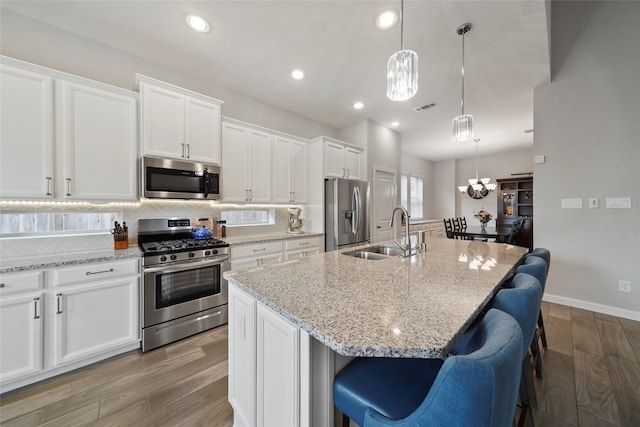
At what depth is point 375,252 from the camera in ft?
7.43

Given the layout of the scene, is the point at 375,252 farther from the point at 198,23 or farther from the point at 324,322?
the point at 198,23

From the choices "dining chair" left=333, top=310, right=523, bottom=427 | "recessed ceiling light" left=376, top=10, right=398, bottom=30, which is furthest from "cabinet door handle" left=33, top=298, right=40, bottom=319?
"recessed ceiling light" left=376, top=10, right=398, bottom=30

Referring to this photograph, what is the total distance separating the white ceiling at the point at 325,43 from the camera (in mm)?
1972

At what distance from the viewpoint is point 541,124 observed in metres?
3.23

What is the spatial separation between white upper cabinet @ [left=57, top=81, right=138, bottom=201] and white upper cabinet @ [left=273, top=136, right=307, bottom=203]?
163cm

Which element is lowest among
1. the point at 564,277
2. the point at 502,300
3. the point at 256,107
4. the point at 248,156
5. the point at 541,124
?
the point at 564,277

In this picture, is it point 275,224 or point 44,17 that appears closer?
point 44,17

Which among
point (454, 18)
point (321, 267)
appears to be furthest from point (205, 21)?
point (321, 267)

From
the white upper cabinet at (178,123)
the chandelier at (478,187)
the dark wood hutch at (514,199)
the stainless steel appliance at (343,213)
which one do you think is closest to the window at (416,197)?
the chandelier at (478,187)

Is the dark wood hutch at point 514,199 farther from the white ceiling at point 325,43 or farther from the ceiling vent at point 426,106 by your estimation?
the ceiling vent at point 426,106

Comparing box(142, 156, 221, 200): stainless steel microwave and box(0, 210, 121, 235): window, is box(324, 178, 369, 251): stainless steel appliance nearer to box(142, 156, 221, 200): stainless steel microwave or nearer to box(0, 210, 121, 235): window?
box(142, 156, 221, 200): stainless steel microwave

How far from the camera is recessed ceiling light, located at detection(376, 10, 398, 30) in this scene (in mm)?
1980

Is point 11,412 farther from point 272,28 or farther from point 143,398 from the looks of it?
point 272,28

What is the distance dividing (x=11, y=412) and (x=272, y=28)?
3408 millimetres
